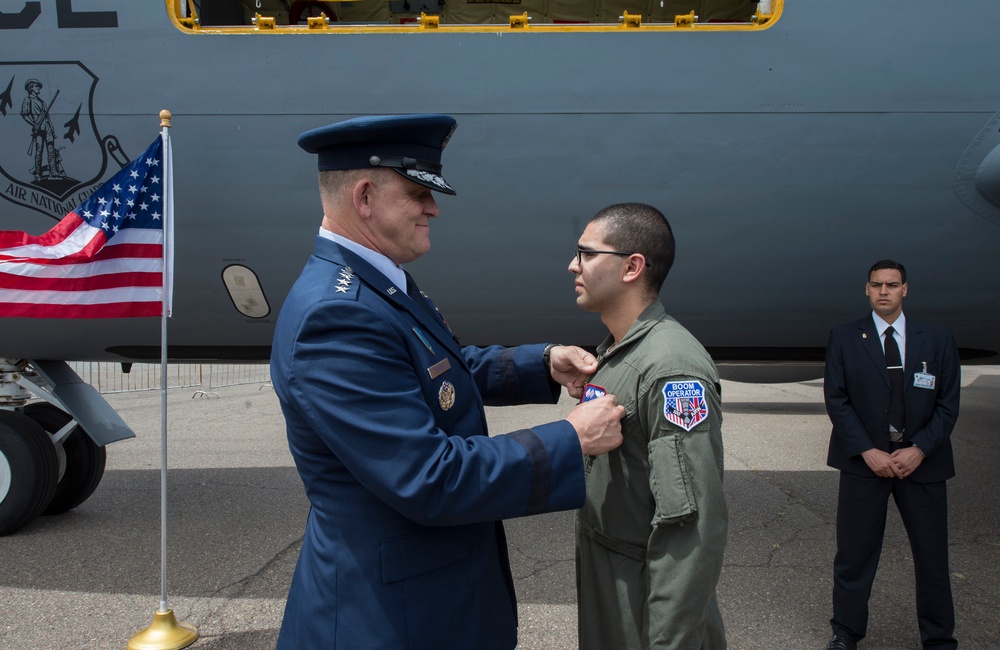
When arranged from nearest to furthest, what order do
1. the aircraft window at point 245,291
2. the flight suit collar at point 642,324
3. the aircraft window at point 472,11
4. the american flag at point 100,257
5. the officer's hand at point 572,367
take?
1. the flight suit collar at point 642,324
2. the officer's hand at point 572,367
3. the american flag at point 100,257
4. the aircraft window at point 245,291
5. the aircraft window at point 472,11

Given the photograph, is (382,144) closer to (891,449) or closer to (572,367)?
(572,367)

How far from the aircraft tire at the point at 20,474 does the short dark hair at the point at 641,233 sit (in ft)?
13.4

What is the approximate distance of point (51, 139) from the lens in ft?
11.9

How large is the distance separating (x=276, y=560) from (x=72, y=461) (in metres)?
1.84

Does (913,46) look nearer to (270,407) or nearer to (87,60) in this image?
(87,60)

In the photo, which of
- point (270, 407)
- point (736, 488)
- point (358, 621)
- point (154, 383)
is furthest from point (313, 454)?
point (154, 383)

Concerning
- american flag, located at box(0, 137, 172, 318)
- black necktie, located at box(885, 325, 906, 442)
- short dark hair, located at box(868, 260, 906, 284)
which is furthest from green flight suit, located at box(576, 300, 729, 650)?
american flag, located at box(0, 137, 172, 318)

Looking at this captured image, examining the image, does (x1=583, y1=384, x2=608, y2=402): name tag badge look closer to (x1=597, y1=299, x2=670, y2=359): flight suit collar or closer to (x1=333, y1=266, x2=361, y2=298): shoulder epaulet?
(x1=597, y1=299, x2=670, y2=359): flight suit collar

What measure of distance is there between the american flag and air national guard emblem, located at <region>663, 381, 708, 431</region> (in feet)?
8.89

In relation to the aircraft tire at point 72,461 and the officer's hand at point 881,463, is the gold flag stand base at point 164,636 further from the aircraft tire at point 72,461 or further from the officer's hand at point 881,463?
the officer's hand at point 881,463

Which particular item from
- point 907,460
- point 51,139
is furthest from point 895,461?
point 51,139

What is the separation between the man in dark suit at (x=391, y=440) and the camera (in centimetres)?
139

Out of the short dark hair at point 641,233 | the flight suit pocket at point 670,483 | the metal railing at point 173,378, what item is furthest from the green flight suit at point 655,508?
the metal railing at point 173,378

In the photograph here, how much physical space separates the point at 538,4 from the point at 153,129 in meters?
2.29
